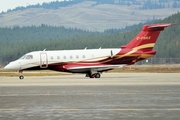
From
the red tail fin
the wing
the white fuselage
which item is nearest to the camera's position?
the wing

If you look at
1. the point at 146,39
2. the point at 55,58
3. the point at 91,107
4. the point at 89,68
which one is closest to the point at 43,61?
the point at 55,58

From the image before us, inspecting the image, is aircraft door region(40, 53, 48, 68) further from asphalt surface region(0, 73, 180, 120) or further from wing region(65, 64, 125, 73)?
asphalt surface region(0, 73, 180, 120)

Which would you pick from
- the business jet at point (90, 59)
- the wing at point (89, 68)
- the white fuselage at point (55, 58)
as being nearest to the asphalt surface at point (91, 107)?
the wing at point (89, 68)

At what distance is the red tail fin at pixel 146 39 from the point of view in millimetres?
58906

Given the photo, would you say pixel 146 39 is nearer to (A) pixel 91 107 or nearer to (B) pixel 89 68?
(B) pixel 89 68

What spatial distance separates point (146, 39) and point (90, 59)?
568 centimetres

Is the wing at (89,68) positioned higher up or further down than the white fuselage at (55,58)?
further down

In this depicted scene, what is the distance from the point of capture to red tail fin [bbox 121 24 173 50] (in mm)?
58906

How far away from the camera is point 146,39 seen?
2338 inches

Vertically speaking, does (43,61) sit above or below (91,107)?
above

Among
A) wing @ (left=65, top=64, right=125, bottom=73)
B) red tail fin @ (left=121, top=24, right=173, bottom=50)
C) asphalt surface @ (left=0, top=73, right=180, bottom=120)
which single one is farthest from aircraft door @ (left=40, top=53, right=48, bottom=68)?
asphalt surface @ (left=0, top=73, right=180, bottom=120)

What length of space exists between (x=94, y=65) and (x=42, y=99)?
31.0m

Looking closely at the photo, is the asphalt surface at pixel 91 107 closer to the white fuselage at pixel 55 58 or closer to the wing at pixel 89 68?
the wing at pixel 89 68

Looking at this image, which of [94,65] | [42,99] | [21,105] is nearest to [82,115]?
[21,105]
